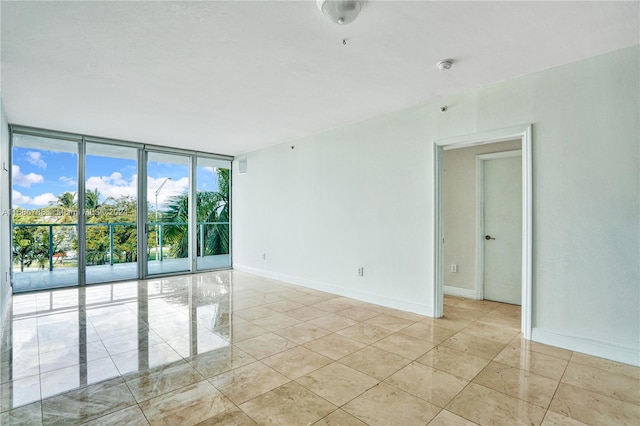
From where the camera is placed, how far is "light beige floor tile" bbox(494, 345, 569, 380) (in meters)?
2.40

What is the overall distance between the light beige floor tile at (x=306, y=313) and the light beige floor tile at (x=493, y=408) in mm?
1942

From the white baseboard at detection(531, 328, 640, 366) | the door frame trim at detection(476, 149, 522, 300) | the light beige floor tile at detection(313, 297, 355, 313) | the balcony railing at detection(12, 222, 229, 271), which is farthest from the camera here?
the balcony railing at detection(12, 222, 229, 271)

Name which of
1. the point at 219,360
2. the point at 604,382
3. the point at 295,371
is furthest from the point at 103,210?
the point at 604,382

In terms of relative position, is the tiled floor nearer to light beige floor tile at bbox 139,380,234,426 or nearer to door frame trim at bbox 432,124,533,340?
light beige floor tile at bbox 139,380,234,426

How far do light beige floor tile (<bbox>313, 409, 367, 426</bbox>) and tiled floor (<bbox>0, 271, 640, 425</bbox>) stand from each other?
12 millimetres

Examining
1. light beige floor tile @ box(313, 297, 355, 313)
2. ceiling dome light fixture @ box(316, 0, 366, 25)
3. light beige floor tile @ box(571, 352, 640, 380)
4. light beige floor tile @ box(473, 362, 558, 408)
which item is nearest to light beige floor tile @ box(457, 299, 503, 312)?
light beige floor tile @ box(571, 352, 640, 380)

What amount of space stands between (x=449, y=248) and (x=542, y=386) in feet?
9.10

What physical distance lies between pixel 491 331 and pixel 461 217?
1.92 meters

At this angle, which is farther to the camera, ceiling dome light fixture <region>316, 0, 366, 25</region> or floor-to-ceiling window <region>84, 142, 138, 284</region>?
floor-to-ceiling window <region>84, 142, 138, 284</region>

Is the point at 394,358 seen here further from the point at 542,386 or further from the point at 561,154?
the point at 561,154

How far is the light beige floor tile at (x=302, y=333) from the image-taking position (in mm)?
3052

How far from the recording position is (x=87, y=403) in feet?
6.56

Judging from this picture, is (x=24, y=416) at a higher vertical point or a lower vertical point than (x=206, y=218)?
lower

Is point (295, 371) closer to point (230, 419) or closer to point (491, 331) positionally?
point (230, 419)
